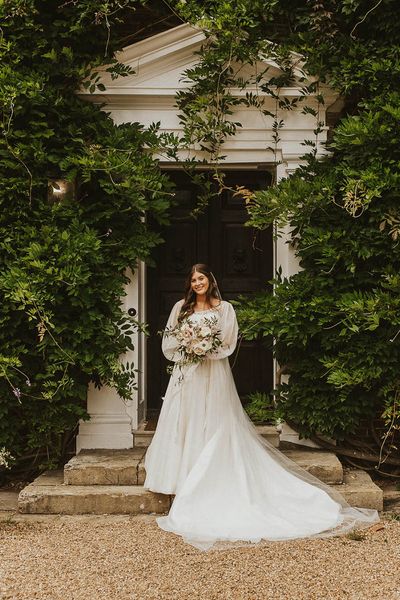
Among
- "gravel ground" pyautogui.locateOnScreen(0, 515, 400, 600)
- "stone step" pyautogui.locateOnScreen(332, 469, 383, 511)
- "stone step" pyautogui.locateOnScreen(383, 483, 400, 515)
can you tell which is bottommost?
"gravel ground" pyautogui.locateOnScreen(0, 515, 400, 600)

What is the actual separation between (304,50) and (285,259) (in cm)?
187

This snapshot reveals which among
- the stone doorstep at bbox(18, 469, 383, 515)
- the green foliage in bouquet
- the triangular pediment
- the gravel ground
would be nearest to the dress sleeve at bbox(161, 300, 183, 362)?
the green foliage in bouquet

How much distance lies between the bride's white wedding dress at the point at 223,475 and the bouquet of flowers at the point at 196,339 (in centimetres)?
8

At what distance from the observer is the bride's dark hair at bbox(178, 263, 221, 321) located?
5.45 m

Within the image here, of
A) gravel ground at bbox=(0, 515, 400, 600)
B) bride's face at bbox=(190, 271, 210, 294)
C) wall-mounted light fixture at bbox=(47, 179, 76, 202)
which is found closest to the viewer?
gravel ground at bbox=(0, 515, 400, 600)

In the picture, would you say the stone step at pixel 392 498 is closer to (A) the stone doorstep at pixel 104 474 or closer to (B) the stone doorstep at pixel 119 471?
(B) the stone doorstep at pixel 119 471

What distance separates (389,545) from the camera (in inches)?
171

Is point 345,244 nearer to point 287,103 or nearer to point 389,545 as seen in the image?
point 287,103

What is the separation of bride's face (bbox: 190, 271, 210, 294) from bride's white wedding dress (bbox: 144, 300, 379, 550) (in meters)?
0.19

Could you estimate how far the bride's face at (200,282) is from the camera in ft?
17.8

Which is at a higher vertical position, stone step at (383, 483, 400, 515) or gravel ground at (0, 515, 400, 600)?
stone step at (383, 483, 400, 515)

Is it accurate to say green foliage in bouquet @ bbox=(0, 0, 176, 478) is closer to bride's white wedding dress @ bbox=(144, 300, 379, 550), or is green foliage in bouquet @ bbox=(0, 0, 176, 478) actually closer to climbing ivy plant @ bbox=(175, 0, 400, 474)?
bride's white wedding dress @ bbox=(144, 300, 379, 550)

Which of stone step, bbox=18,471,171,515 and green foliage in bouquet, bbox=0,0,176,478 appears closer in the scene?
stone step, bbox=18,471,171,515

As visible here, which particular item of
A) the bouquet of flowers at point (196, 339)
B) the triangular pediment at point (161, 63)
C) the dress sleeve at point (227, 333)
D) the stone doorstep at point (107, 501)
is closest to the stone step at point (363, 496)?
the stone doorstep at point (107, 501)
